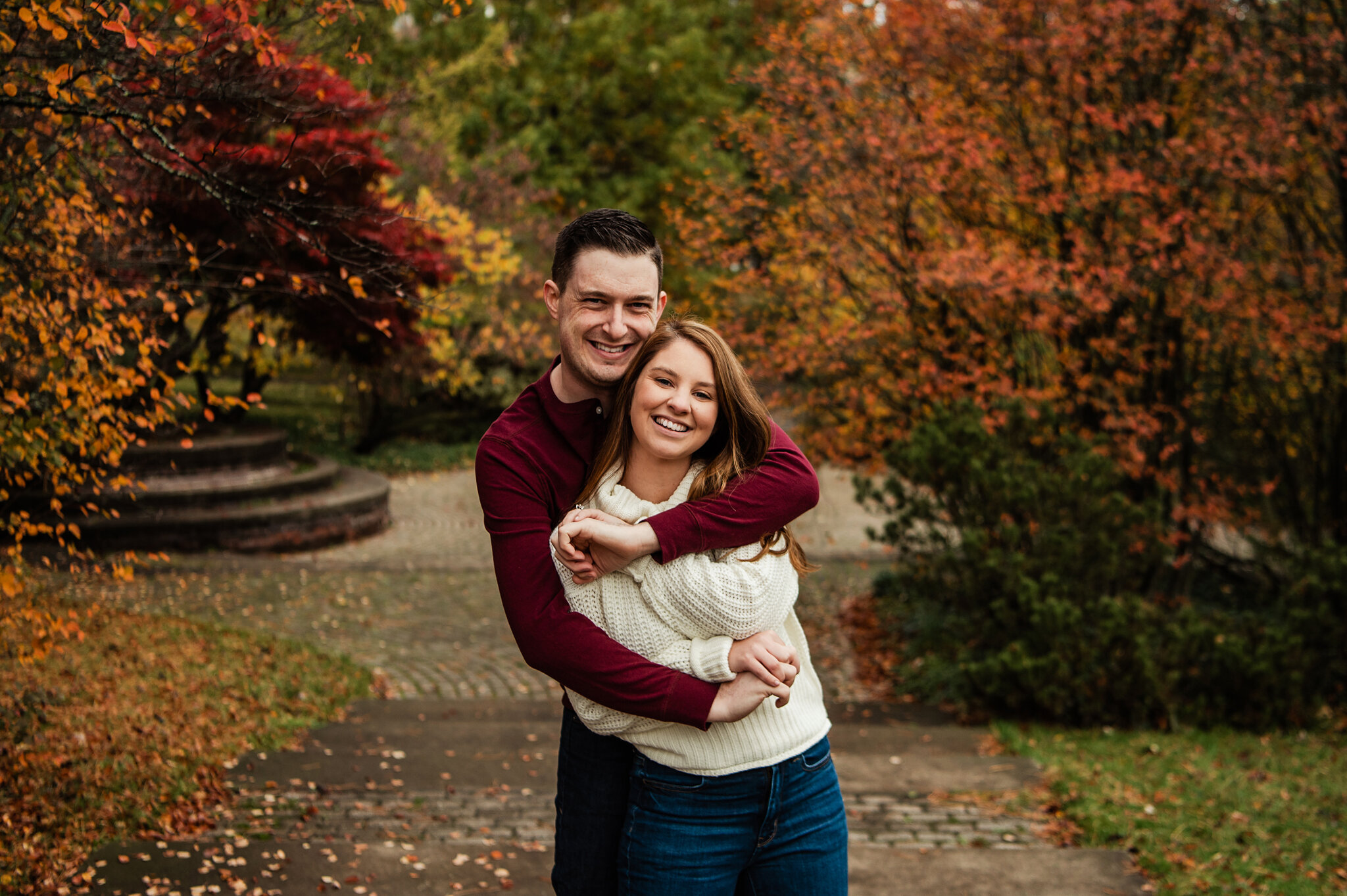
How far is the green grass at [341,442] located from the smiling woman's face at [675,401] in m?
15.9

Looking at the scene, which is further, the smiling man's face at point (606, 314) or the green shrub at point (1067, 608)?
the green shrub at point (1067, 608)

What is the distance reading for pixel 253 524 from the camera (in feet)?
36.7

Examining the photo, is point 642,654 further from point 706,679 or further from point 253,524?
point 253,524

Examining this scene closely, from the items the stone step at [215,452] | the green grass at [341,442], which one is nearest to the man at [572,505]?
the stone step at [215,452]

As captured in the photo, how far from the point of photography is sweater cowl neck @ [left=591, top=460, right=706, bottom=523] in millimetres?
2102

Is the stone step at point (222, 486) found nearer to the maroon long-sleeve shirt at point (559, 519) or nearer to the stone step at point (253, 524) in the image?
the stone step at point (253, 524)

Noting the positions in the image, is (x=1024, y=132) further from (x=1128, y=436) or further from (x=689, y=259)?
(x=689, y=259)

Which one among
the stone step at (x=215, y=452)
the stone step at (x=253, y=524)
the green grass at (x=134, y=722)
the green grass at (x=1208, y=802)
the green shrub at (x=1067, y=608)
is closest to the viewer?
the green grass at (x=134, y=722)

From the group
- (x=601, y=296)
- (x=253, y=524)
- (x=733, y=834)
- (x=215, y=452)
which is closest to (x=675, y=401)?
(x=601, y=296)

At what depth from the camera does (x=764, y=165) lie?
362 inches

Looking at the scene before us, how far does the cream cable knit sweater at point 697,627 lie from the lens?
1.99m

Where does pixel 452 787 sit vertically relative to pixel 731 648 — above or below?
below

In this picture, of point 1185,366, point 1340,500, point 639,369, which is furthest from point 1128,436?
point 639,369

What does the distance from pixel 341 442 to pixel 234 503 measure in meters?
9.11
